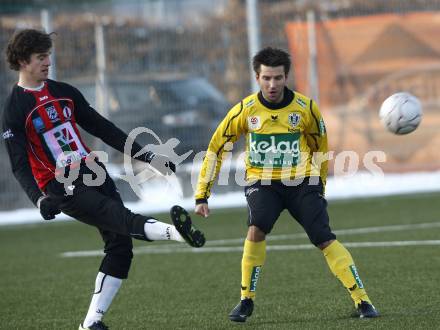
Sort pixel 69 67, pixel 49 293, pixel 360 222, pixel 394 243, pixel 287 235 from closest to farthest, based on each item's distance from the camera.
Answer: pixel 49 293
pixel 394 243
pixel 287 235
pixel 360 222
pixel 69 67

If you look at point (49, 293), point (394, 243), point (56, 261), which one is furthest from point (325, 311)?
point (56, 261)

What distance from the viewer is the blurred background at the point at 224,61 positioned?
53.8 feet

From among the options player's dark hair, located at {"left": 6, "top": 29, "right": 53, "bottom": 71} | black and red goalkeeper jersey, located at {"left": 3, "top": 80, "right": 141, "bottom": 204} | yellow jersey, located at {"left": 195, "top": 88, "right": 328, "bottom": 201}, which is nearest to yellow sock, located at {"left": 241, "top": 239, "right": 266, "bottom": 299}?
yellow jersey, located at {"left": 195, "top": 88, "right": 328, "bottom": 201}

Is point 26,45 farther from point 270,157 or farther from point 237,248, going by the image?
point 237,248

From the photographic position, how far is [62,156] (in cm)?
652

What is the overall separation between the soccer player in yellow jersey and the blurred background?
29.8 feet

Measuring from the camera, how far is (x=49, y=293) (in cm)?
899

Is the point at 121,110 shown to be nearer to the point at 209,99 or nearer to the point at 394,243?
the point at 209,99

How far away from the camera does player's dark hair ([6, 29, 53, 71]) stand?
21.1ft

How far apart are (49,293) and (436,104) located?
31.2 ft

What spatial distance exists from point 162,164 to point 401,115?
2463mm

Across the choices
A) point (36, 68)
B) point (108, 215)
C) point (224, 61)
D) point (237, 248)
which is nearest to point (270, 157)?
point (108, 215)

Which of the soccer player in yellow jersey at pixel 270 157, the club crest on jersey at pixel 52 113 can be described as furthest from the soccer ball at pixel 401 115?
the club crest on jersey at pixel 52 113

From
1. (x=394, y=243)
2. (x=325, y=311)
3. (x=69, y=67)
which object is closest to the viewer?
(x=325, y=311)
